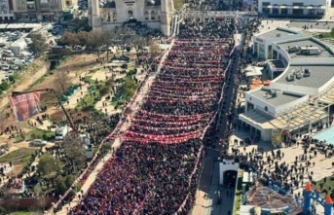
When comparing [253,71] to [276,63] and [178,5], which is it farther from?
[178,5]

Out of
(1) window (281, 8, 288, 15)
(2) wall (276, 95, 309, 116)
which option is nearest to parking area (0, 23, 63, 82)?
(1) window (281, 8, 288, 15)

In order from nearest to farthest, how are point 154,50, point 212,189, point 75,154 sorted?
point 212,189, point 75,154, point 154,50

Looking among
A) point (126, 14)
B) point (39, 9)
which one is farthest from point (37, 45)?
point (39, 9)

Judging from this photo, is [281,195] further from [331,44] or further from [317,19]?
[317,19]

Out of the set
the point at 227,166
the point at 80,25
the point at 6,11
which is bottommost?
the point at 227,166

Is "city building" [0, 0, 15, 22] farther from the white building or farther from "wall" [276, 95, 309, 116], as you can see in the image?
"wall" [276, 95, 309, 116]

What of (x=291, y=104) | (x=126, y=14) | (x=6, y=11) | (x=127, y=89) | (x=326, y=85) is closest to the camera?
(x=291, y=104)
